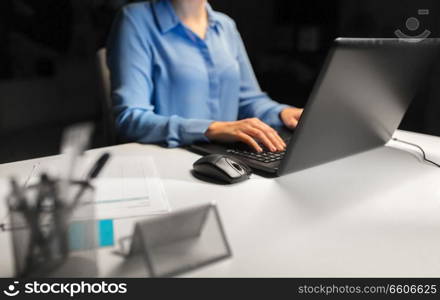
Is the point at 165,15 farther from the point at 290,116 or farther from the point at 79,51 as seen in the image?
the point at 79,51

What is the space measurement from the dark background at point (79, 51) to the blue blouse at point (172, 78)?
86 cm

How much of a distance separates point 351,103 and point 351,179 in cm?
16

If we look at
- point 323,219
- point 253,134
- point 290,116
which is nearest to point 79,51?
point 290,116

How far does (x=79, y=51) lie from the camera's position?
9.53 feet

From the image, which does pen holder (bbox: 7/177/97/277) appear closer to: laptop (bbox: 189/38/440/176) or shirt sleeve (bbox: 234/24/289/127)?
laptop (bbox: 189/38/440/176)

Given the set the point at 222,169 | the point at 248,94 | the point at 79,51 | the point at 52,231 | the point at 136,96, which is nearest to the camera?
the point at 52,231

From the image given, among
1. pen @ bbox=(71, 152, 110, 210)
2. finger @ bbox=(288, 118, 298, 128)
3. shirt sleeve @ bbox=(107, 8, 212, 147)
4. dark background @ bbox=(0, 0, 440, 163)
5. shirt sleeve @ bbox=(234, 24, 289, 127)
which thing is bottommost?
dark background @ bbox=(0, 0, 440, 163)

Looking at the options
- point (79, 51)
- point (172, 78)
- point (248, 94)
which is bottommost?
point (79, 51)

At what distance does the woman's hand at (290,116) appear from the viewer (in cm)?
123

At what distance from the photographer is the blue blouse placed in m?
1.12

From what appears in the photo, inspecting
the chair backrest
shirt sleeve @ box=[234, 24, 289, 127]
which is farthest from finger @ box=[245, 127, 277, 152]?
the chair backrest

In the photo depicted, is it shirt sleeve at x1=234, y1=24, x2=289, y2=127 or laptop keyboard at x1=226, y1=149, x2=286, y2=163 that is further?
shirt sleeve at x1=234, y1=24, x2=289, y2=127

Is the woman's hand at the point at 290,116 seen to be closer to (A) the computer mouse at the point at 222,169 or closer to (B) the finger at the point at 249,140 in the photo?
(B) the finger at the point at 249,140

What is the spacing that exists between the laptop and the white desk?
0.04 metres
